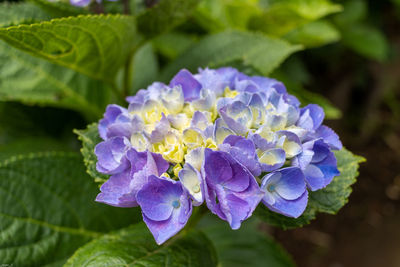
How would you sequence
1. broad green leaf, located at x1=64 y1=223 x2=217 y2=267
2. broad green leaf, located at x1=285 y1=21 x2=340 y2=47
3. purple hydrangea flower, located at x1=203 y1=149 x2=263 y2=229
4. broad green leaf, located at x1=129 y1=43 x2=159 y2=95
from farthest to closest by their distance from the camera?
broad green leaf, located at x1=285 y1=21 x2=340 y2=47, broad green leaf, located at x1=129 y1=43 x2=159 y2=95, broad green leaf, located at x1=64 y1=223 x2=217 y2=267, purple hydrangea flower, located at x1=203 y1=149 x2=263 y2=229

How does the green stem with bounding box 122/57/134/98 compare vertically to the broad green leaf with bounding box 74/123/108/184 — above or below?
below

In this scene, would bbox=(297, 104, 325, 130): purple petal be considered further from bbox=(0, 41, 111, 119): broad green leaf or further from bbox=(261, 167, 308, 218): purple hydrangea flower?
bbox=(0, 41, 111, 119): broad green leaf

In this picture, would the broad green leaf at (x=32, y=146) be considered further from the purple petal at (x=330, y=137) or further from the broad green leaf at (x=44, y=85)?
the purple petal at (x=330, y=137)

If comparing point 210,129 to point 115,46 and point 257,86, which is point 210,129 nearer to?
point 257,86

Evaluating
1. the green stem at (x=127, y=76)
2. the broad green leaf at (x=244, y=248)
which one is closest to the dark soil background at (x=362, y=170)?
the broad green leaf at (x=244, y=248)

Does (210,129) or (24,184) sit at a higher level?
(210,129)

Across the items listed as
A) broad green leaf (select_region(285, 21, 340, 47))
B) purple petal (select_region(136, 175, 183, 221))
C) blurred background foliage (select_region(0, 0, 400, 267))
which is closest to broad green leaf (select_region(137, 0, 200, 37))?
blurred background foliage (select_region(0, 0, 400, 267))

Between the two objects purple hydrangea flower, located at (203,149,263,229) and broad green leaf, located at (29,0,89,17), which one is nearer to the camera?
purple hydrangea flower, located at (203,149,263,229)

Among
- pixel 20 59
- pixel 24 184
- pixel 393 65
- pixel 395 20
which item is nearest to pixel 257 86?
pixel 24 184
